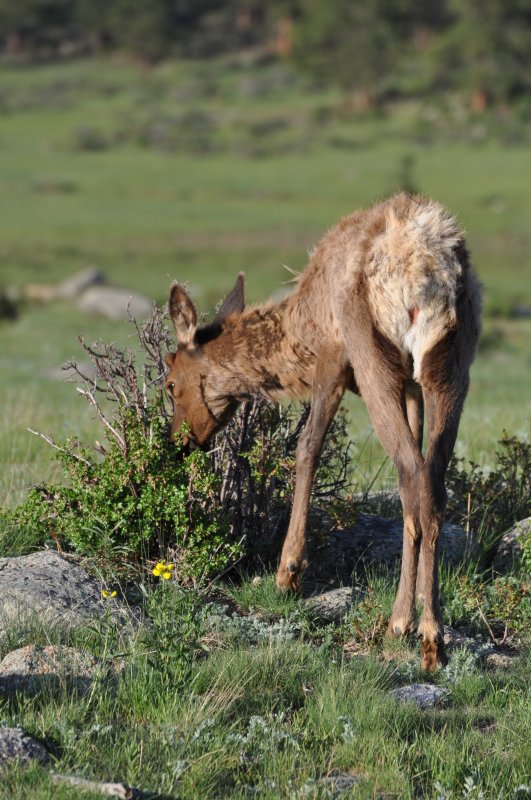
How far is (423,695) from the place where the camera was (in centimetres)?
552

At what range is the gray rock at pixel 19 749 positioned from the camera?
456cm

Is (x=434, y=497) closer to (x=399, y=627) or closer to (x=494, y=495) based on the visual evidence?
(x=399, y=627)

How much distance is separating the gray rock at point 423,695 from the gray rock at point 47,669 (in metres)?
1.35

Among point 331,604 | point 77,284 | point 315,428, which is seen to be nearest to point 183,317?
point 315,428

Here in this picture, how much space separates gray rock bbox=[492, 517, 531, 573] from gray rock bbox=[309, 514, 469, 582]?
0.78 feet

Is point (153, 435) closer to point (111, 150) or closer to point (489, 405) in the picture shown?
point (489, 405)

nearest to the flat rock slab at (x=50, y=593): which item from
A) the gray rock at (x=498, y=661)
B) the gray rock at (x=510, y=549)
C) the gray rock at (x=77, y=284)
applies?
the gray rock at (x=498, y=661)

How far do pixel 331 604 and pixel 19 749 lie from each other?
241cm

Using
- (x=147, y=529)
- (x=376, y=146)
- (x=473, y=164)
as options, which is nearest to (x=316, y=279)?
(x=147, y=529)

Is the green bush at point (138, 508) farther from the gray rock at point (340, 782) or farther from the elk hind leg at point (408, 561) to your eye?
the gray rock at point (340, 782)

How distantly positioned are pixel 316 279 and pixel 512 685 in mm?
2647

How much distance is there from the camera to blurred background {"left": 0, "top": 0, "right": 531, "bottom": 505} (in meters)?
25.9

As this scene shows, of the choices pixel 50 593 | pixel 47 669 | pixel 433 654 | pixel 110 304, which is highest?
pixel 110 304

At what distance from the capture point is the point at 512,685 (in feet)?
18.7
